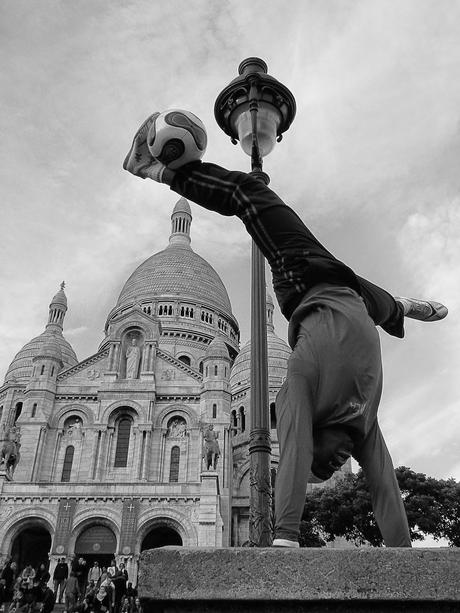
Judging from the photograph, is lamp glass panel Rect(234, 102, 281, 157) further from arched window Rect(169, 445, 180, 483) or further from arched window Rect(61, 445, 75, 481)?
arched window Rect(61, 445, 75, 481)

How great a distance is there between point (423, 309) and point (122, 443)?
3078 centimetres

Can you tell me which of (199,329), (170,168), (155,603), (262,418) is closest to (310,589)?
(155,603)

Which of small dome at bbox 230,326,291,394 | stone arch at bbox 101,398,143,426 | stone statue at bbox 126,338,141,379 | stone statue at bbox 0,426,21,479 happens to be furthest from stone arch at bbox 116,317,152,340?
stone statue at bbox 0,426,21,479

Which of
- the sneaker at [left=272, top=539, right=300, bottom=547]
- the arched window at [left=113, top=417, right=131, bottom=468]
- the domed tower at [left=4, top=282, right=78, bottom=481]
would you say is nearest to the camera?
the sneaker at [left=272, top=539, right=300, bottom=547]

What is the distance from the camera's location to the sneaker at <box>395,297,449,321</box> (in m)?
4.38

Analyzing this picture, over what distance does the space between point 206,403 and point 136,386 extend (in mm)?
4051

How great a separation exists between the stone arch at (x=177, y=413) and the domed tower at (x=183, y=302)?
11.1 metres

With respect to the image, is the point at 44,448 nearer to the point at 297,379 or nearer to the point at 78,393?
the point at 78,393

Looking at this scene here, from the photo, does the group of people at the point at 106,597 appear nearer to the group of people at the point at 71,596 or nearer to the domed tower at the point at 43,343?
the group of people at the point at 71,596

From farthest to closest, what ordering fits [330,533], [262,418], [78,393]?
[78,393] → [330,533] → [262,418]

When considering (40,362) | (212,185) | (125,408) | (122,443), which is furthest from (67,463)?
(212,185)

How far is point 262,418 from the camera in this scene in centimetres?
632

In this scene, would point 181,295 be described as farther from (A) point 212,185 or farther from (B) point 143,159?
(A) point 212,185

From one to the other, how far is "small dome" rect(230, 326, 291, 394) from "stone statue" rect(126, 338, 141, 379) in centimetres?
991
